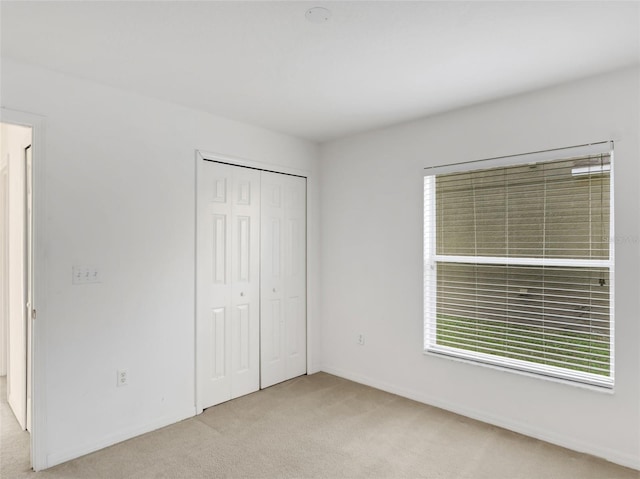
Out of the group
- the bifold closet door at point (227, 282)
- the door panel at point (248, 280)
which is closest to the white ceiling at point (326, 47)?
the bifold closet door at point (227, 282)

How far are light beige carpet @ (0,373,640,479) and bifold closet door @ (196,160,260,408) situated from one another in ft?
0.92

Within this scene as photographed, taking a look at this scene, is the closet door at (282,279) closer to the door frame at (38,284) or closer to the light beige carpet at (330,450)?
the light beige carpet at (330,450)

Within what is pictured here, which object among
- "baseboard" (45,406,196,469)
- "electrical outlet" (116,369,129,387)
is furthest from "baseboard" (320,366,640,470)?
"electrical outlet" (116,369,129,387)

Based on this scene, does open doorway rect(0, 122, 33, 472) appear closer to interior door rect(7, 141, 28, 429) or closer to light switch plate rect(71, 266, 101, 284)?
interior door rect(7, 141, 28, 429)

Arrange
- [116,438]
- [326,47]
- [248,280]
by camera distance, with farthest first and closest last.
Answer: [248,280], [116,438], [326,47]

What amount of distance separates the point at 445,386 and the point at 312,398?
3.76 feet

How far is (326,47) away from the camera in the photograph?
2.18 metres

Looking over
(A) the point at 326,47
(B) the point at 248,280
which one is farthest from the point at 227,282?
(A) the point at 326,47

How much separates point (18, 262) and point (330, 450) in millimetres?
2689

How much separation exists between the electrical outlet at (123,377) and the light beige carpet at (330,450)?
0.40m

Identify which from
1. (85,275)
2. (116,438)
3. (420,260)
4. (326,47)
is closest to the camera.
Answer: (326,47)

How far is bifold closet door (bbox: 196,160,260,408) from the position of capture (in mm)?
3258

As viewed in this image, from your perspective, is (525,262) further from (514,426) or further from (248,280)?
(248,280)

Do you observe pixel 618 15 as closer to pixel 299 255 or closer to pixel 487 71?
pixel 487 71
